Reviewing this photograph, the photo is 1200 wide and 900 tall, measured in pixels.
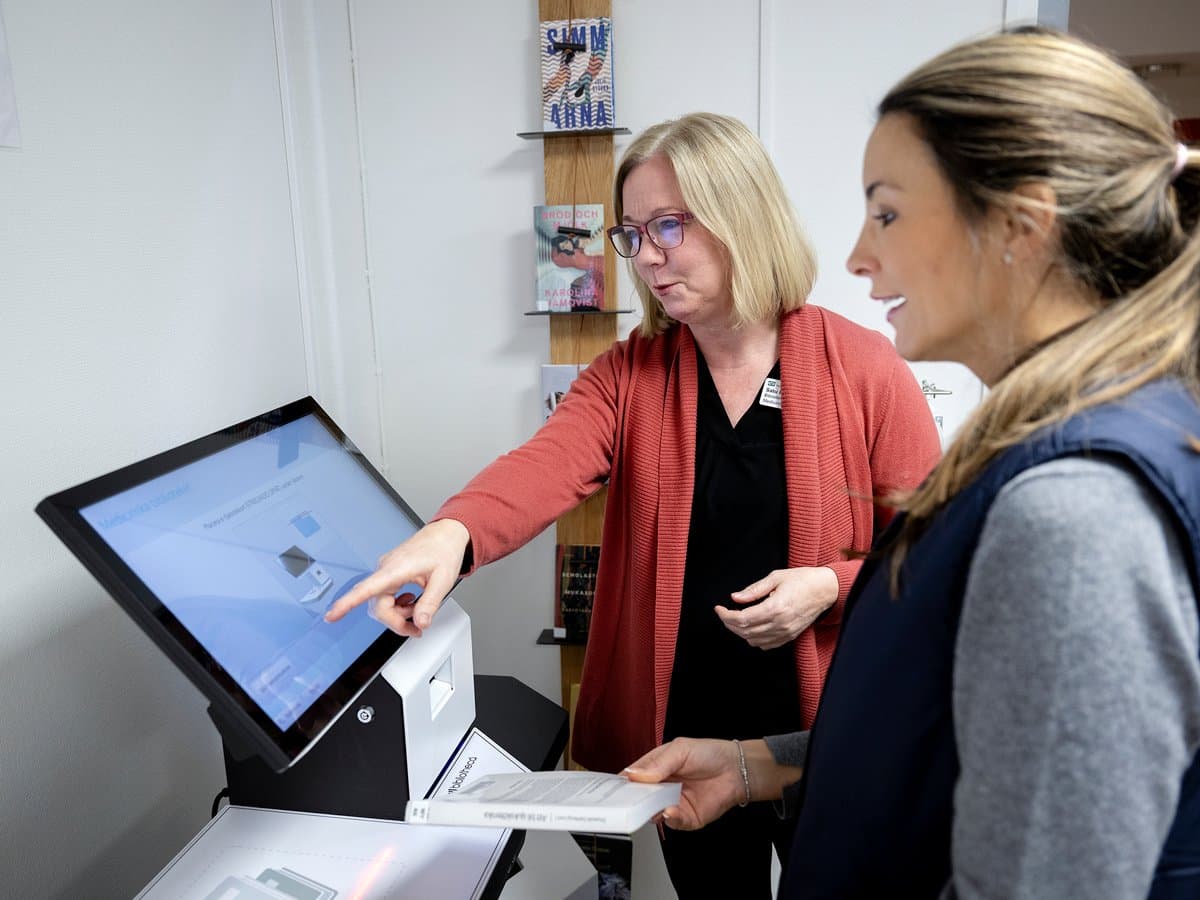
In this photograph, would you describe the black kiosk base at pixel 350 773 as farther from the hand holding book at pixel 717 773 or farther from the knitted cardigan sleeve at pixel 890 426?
the knitted cardigan sleeve at pixel 890 426

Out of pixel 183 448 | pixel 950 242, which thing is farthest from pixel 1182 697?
pixel 183 448

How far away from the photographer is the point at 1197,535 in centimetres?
48

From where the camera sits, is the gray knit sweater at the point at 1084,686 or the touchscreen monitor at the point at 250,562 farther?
the touchscreen monitor at the point at 250,562

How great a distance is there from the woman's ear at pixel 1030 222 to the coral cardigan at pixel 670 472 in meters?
0.73

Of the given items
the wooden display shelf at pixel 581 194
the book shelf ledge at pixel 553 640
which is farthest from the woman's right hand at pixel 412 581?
the book shelf ledge at pixel 553 640

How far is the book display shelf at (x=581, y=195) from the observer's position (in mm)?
1930

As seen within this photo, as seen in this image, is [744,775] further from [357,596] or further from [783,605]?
[357,596]

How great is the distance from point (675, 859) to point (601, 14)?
1.95m

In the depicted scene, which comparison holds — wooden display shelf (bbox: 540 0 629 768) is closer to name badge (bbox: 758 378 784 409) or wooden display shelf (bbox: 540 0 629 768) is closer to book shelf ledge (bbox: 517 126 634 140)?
book shelf ledge (bbox: 517 126 634 140)

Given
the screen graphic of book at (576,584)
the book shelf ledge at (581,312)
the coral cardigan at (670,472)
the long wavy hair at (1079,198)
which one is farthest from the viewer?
the screen graphic of book at (576,584)

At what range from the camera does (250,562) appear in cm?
95

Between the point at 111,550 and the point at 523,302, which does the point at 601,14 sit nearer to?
the point at 523,302

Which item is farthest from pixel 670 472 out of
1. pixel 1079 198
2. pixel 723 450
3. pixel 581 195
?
pixel 581 195

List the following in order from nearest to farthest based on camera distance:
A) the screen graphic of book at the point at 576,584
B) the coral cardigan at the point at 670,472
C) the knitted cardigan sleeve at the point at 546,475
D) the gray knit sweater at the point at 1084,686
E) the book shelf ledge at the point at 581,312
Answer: the gray knit sweater at the point at 1084,686 → the knitted cardigan sleeve at the point at 546,475 → the coral cardigan at the point at 670,472 → the book shelf ledge at the point at 581,312 → the screen graphic of book at the point at 576,584
